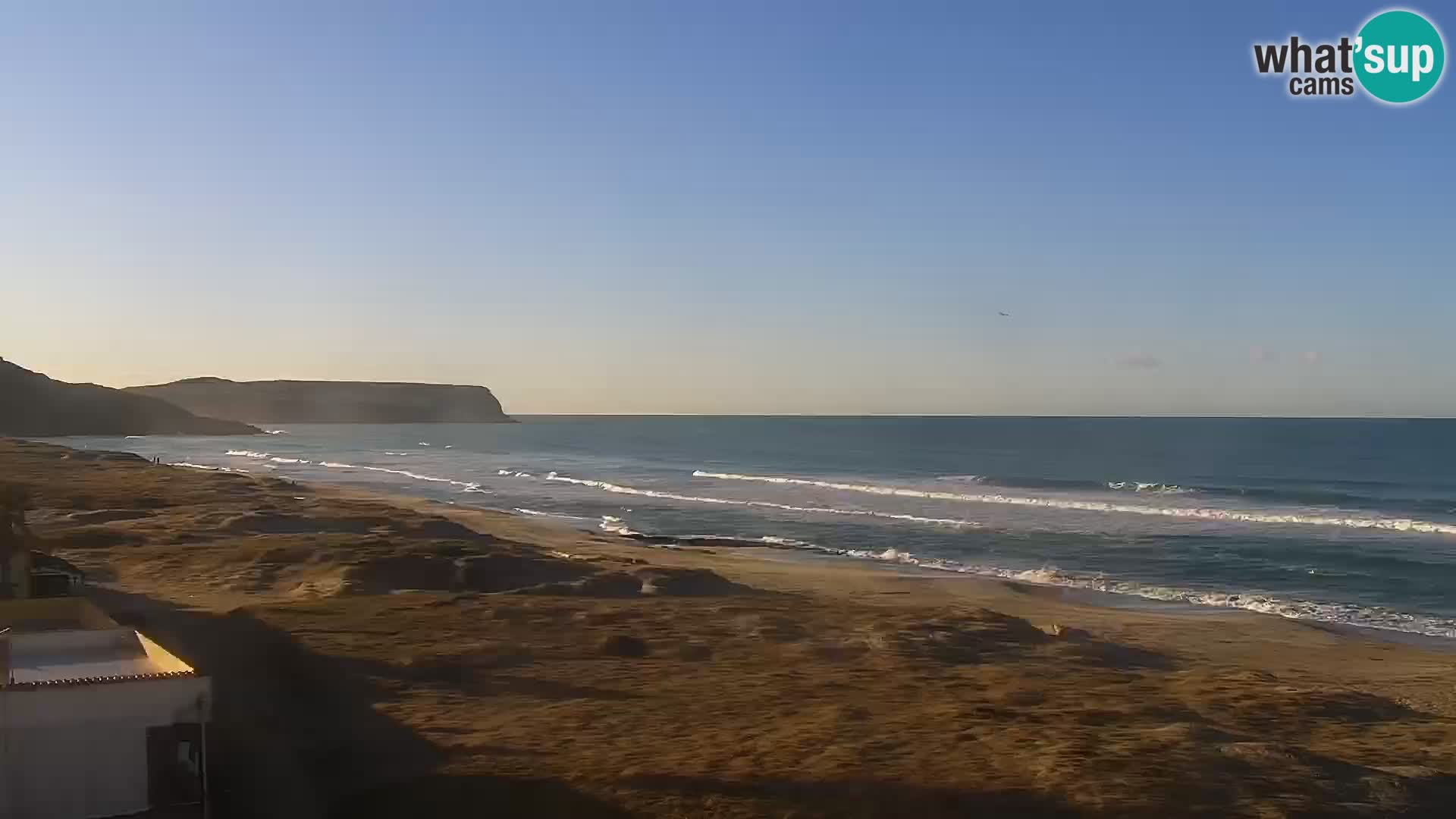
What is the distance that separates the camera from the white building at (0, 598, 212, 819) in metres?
7.49

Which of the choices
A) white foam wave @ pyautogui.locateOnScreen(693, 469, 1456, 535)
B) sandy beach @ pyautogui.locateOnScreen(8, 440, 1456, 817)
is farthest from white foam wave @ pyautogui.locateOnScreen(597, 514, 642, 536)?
white foam wave @ pyautogui.locateOnScreen(693, 469, 1456, 535)

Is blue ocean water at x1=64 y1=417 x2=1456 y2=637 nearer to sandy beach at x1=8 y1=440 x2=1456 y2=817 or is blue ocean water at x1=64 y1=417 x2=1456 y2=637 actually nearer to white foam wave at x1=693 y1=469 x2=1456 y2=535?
white foam wave at x1=693 y1=469 x2=1456 y2=535

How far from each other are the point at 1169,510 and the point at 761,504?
15918mm

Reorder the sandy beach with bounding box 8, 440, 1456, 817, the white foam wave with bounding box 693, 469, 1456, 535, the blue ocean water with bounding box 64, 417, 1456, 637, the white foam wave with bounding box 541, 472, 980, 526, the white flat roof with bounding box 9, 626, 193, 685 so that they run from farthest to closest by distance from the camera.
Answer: the white foam wave with bounding box 541, 472, 980, 526 → the white foam wave with bounding box 693, 469, 1456, 535 → the blue ocean water with bounding box 64, 417, 1456, 637 → the sandy beach with bounding box 8, 440, 1456, 817 → the white flat roof with bounding box 9, 626, 193, 685

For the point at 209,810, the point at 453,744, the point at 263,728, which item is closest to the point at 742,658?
the point at 453,744

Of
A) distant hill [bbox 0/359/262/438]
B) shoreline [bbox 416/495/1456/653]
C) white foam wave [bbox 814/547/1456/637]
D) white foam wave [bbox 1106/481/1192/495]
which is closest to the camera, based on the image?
shoreline [bbox 416/495/1456/653]

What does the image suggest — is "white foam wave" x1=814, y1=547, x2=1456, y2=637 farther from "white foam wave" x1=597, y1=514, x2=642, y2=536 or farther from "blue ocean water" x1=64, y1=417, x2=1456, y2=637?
"white foam wave" x1=597, y1=514, x2=642, y2=536

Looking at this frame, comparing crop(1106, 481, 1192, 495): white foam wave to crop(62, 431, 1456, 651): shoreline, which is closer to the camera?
crop(62, 431, 1456, 651): shoreline

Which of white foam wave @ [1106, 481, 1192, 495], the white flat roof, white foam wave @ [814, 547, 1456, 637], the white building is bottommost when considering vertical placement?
white foam wave @ [814, 547, 1456, 637]

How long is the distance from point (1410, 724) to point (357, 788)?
10.9m

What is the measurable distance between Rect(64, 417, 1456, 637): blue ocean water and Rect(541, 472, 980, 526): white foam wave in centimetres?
25

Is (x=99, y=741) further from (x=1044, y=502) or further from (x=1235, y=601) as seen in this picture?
(x=1044, y=502)

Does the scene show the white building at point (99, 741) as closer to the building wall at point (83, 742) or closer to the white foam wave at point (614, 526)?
the building wall at point (83, 742)

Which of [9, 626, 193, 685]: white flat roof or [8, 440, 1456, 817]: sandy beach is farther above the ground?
[9, 626, 193, 685]: white flat roof
